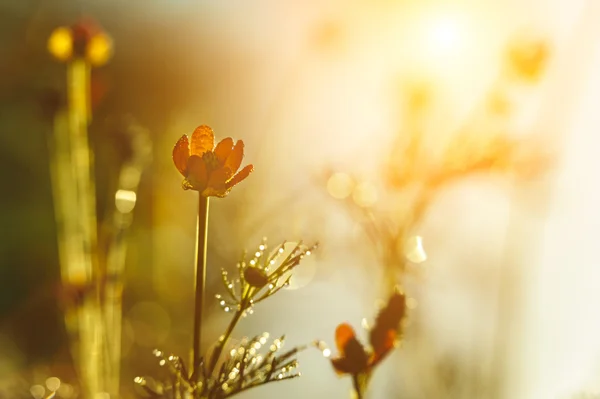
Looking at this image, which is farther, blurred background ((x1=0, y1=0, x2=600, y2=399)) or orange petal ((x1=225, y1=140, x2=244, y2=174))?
blurred background ((x1=0, y1=0, x2=600, y2=399))

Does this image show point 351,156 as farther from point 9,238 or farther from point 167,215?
point 9,238

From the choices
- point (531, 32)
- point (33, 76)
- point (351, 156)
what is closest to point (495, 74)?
point (531, 32)

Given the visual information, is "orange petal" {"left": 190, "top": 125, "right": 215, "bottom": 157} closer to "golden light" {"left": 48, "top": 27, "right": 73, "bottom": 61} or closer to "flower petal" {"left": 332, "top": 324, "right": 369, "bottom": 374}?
"flower petal" {"left": 332, "top": 324, "right": 369, "bottom": 374}

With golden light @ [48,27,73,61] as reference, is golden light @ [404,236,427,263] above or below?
below

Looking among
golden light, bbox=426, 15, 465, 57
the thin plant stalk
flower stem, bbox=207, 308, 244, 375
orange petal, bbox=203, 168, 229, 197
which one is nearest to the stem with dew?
flower stem, bbox=207, 308, 244, 375

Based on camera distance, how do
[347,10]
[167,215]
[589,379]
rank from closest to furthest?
[589,379] → [347,10] → [167,215]

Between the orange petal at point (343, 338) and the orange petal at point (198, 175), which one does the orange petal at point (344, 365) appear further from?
the orange petal at point (198, 175)
